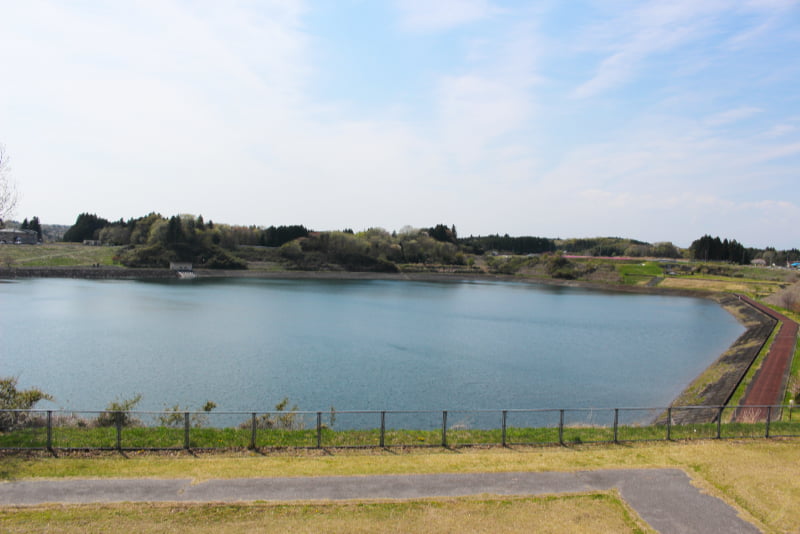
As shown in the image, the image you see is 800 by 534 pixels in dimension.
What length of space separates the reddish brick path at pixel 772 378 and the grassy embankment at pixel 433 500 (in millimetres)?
8447

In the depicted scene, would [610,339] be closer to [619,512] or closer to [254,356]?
[254,356]

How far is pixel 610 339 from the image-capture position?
49.8m

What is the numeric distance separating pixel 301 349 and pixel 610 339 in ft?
99.7

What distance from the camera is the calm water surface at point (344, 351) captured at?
90.5 feet

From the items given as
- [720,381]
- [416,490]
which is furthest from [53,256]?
[416,490]

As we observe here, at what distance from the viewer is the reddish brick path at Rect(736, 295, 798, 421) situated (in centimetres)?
2231

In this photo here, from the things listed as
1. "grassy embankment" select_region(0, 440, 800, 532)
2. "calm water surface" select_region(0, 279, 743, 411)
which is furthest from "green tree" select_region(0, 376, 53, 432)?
"calm water surface" select_region(0, 279, 743, 411)

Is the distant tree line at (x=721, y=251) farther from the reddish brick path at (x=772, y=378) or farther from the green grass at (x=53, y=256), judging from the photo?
the green grass at (x=53, y=256)

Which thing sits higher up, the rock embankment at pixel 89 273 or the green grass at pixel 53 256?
the green grass at pixel 53 256

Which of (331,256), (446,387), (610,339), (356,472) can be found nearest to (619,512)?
(356,472)

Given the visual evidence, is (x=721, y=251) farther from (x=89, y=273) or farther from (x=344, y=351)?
(x=89, y=273)

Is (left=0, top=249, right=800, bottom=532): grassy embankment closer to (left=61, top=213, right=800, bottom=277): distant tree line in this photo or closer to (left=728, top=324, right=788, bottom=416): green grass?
(left=728, top=324, right=788, bottom=416): green grass

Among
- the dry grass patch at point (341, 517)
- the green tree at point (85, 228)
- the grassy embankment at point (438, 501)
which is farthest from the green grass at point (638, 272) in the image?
the green tree at point (85, 228)

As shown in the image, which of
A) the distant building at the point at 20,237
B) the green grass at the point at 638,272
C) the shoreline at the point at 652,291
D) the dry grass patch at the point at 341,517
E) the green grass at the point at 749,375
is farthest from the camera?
the distant building at the point at 20,237
